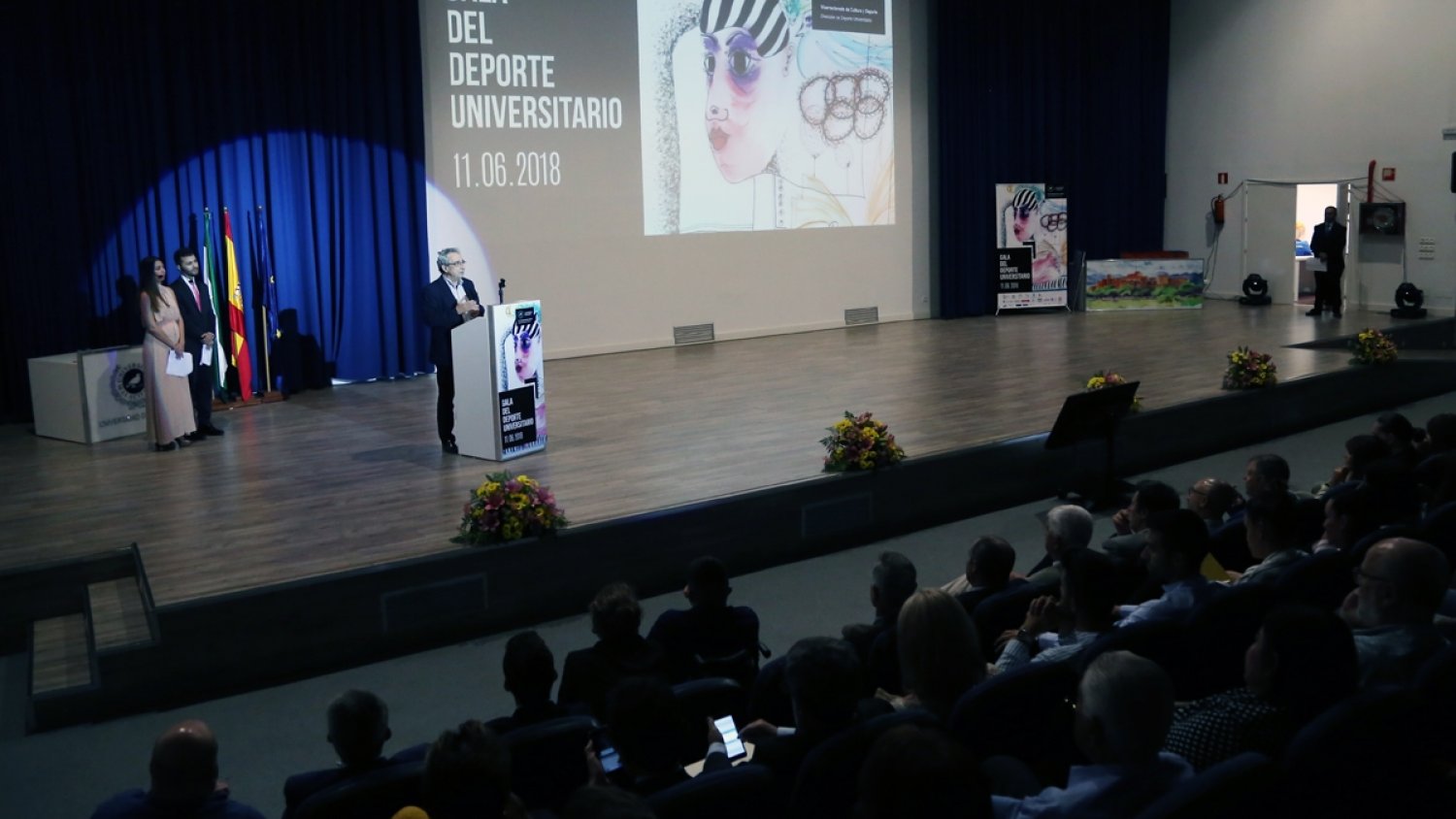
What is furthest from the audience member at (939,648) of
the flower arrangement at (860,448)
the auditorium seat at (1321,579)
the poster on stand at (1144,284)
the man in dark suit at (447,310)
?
the poster on stand at (1144,284)

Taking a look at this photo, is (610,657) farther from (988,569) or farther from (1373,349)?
(1373,349)

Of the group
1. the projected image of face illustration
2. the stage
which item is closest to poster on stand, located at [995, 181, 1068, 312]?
the stage

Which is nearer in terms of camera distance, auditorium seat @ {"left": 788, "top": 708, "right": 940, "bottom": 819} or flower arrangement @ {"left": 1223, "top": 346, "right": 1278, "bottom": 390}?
auditorium seat @ {"left": 788, "top": 708, "right": 940, "bottom": 819}

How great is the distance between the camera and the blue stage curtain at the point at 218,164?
8969 mm

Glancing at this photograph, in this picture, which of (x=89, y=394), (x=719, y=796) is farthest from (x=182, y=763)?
(x=89, y=394)

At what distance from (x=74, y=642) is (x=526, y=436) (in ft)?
9.41

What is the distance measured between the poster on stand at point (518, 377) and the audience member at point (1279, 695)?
4.94m

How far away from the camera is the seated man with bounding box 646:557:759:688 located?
12.6 ft

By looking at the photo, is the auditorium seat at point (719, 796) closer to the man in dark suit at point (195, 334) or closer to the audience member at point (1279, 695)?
the audience member at point (1279, 695)

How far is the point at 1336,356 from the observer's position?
10734 millimetres

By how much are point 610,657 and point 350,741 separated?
0.86 metres

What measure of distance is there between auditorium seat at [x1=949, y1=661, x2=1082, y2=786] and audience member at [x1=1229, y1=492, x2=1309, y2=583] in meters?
1.16

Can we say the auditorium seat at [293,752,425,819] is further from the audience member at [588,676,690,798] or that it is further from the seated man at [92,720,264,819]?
the audience member at [588,676,690,798]

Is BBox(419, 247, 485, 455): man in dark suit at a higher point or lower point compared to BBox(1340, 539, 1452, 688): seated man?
higher
